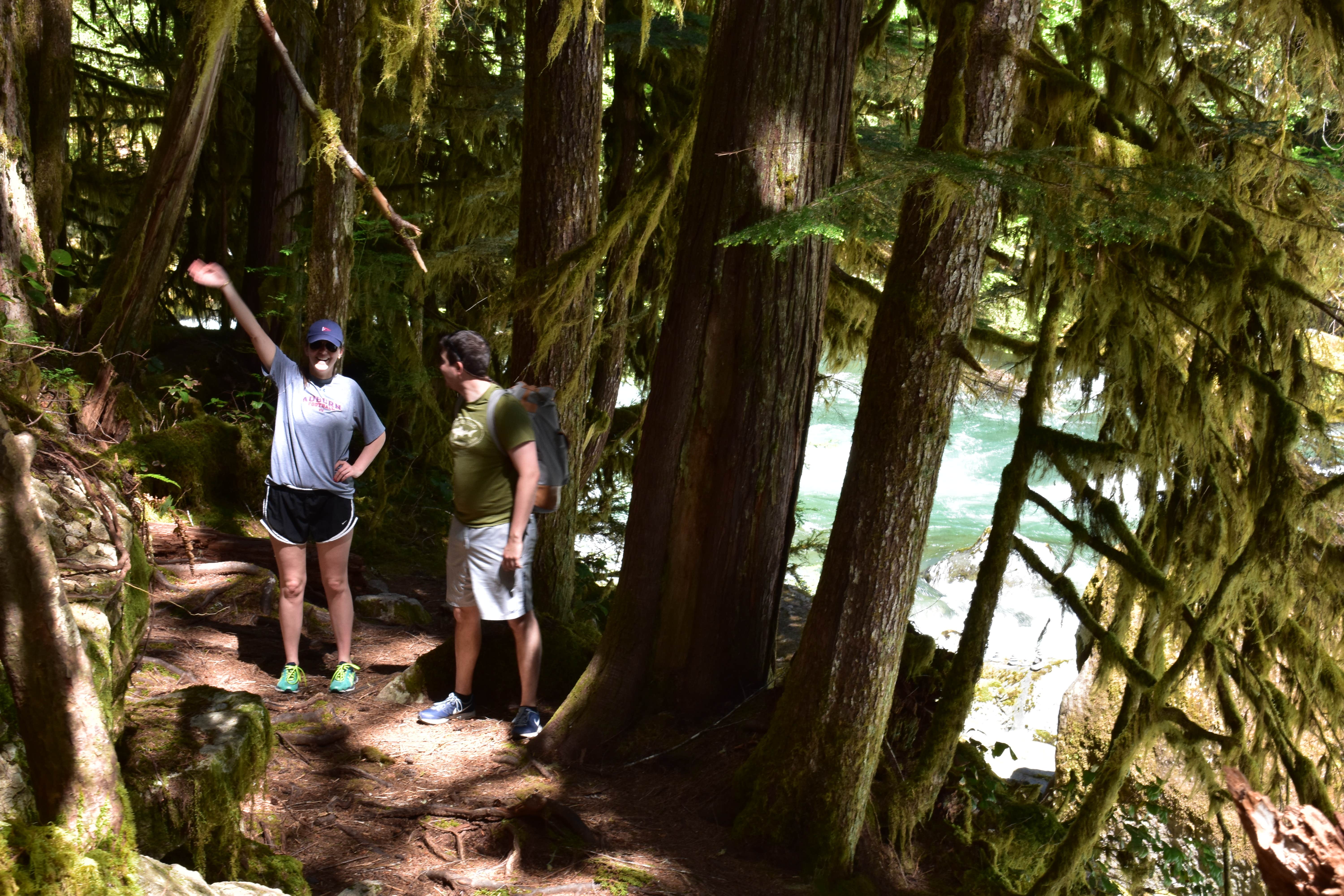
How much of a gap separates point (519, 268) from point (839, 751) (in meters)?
3.81

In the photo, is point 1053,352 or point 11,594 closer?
point 11,594

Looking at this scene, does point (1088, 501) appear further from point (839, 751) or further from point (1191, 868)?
point (1191, 868)

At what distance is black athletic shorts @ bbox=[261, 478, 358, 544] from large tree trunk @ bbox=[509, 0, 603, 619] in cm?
161

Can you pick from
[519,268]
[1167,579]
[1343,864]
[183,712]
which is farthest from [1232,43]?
[183,712]

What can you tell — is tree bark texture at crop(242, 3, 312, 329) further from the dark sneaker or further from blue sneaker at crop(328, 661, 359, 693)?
the dark sneaker

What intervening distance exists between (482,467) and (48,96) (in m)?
5.27

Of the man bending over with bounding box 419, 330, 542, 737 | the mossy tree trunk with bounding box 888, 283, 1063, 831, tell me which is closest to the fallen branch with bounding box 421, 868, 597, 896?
the man bending over with bounding box 419, 330, 542, 737

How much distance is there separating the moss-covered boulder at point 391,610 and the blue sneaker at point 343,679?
4.96 feet

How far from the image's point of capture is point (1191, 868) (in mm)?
5809

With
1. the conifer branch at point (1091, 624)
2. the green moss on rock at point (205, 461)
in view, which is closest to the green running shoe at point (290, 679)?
the green moss on rock at point (205, 461)

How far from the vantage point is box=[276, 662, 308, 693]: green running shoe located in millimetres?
5109

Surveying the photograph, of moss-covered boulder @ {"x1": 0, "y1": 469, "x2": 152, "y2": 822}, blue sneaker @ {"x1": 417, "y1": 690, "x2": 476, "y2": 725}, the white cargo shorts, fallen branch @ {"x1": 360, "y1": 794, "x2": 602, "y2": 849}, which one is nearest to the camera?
moss-covered boulder @ {"x1": 0, "y1": 469, "x2": 152, "y2": 822}

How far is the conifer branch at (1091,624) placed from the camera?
4.08m

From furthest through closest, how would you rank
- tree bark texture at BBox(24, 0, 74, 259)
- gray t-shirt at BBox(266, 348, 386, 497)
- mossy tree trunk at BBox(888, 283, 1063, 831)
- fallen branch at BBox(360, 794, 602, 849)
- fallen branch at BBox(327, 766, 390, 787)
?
tree bark texture at BBox(24, 0, 74, 259)
gray t-shirt at BBox(266, 348, 386, 497)
fallen branch at BBox(327, 766, 390, 787)
mossy tree trunk at BBox(888, 283, 1063, 831)
fallen branch at BBox(360, 794, 602, 849)
